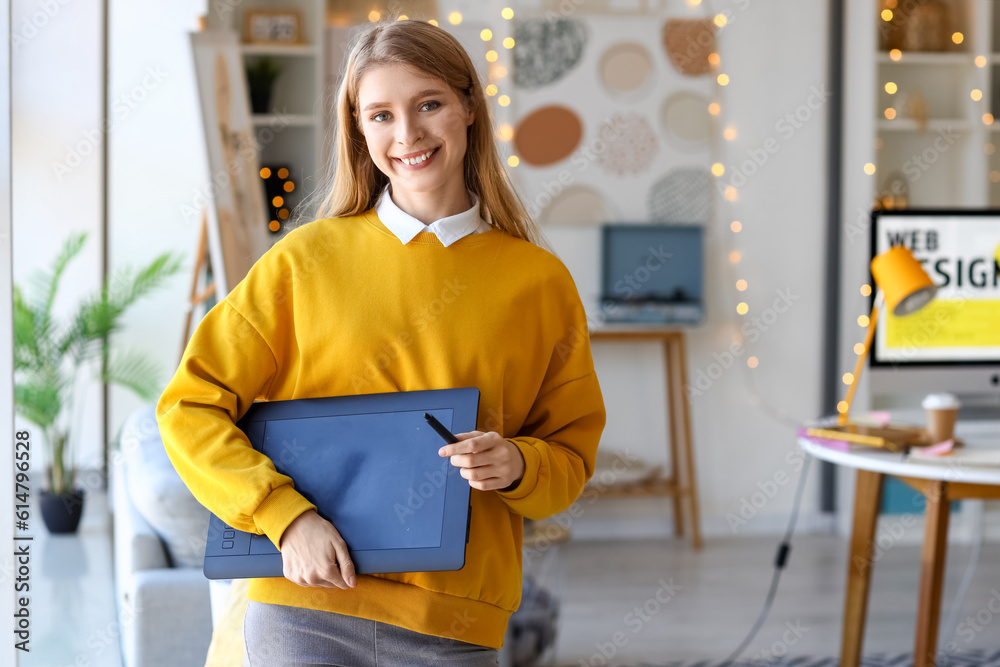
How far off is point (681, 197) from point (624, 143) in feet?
1.09

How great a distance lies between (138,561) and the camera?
1825 mm

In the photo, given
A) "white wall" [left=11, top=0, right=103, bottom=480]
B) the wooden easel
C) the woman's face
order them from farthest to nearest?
1. "white wall" [left=11, top=0, right=103, bottom=480]
2. the wooden easel
3. the woman's face

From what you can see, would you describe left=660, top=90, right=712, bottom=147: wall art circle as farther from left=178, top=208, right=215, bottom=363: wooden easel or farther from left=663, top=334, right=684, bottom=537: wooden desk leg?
left=178, top=208, right=215, bottom=363: wooden easel

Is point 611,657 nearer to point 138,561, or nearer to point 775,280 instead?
point 138,561

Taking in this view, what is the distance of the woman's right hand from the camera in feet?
3.17

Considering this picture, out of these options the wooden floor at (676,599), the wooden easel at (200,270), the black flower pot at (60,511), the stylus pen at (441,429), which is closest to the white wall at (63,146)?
the black flower pot at (60,511)

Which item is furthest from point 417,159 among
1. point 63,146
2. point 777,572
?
point 63,146

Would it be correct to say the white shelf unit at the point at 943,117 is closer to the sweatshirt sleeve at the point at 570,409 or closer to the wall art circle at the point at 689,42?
the wall art circle at the point at 689,42

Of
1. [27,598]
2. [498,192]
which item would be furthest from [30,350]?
[498,192]

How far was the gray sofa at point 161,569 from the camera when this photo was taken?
1736 millimetres

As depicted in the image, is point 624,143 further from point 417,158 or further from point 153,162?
point 417,158

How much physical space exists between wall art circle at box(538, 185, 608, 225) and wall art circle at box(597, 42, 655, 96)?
44 centimetres

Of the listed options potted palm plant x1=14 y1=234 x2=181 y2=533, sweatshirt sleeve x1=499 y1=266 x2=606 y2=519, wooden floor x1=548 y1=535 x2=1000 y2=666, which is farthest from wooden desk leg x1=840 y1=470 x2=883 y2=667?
potted palm plant x1=14 y1=234 x2=181 y2=533

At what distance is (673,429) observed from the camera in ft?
12.9
